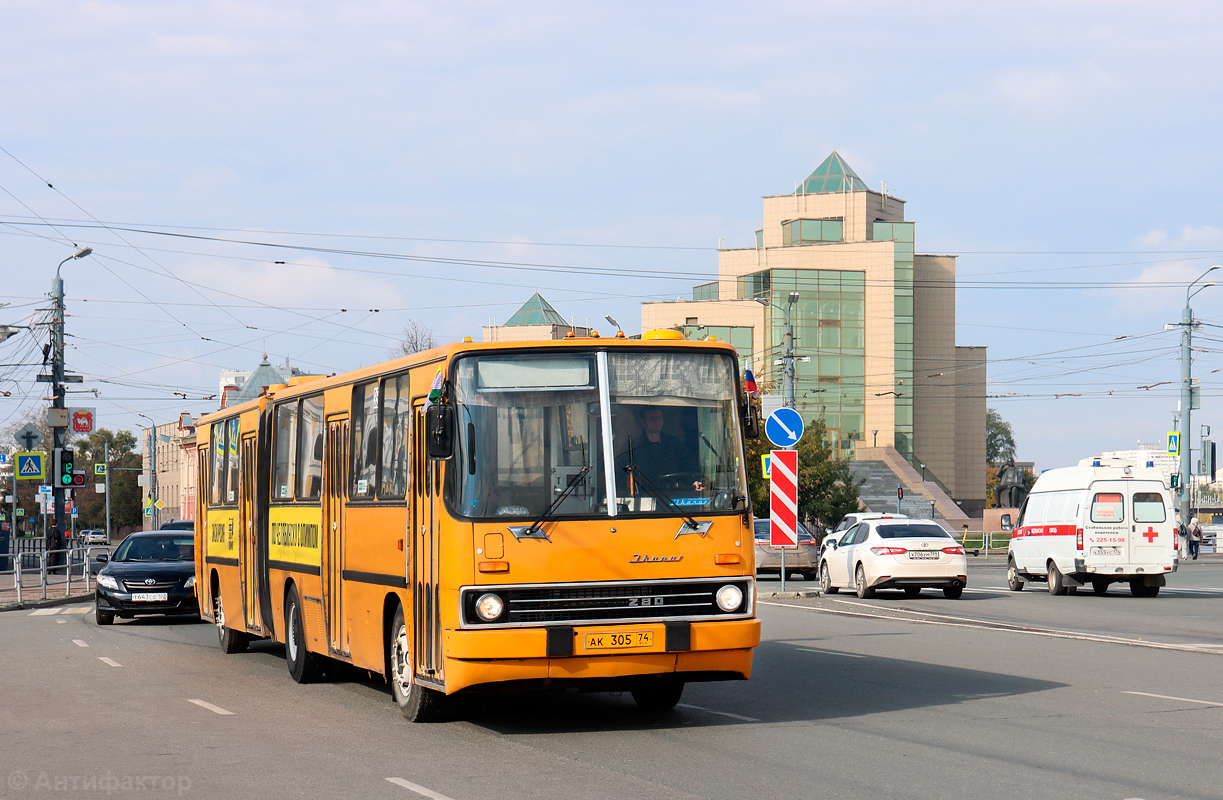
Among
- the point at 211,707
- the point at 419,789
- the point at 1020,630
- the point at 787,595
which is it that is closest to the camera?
the point at 419,789

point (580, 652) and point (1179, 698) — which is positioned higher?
point (580, 652)

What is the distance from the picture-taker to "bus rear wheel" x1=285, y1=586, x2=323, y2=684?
14.0m

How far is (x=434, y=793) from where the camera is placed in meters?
7.98

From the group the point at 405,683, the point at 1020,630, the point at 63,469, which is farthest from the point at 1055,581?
the point at 63,469

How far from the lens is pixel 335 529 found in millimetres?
12938

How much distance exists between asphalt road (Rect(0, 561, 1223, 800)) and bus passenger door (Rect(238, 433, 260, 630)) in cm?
67

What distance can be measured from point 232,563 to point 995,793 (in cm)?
1166

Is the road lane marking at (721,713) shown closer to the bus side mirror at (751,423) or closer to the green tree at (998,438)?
the bus side mirror at (751,423)

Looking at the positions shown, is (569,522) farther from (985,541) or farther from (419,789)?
(985,541)

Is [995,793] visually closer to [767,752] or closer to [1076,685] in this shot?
[767,752]

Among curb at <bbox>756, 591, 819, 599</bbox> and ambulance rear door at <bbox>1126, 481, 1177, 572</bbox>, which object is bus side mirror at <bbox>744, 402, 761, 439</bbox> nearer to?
curb at <bbox>756, 591, 819, 599</bbox>

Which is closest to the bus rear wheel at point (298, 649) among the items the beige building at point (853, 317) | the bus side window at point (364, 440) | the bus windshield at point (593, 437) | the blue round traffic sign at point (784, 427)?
the bus side window at point (364, 440)

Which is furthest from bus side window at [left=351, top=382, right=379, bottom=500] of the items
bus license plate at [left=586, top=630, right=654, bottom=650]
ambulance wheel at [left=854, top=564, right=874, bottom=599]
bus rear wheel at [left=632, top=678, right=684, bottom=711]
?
ambulance wheel at [left=854, top=564, right=874, bottom=599]

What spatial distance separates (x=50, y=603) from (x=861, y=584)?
54.3ft
